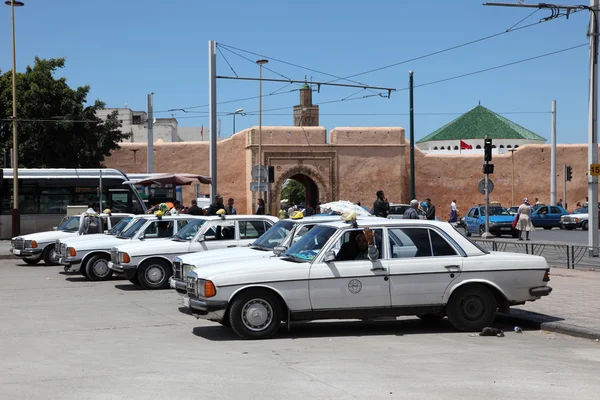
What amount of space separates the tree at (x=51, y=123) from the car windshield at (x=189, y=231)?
29.5 m

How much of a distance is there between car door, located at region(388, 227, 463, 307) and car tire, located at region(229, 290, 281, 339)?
1476 mm

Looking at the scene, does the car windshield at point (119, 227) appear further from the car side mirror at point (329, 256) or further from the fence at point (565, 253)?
the car side mirror at point (329, 256)

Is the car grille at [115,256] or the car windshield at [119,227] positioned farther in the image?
the car windshield at [119,227]

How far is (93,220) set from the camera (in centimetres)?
2211

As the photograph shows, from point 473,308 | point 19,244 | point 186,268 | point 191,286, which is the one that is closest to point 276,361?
point 191,286

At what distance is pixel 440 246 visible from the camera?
10961 millimetres

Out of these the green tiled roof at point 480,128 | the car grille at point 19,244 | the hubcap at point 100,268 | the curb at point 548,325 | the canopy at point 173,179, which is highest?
the green tiled roof at point 480,128

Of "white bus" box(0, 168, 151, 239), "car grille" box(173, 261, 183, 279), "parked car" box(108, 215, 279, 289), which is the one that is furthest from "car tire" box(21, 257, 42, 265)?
"car grille" box(173, 261, 183, 279)

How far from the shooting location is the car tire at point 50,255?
2312 centimetres

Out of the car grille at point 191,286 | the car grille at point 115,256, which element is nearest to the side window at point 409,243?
the car grille at point 191,286

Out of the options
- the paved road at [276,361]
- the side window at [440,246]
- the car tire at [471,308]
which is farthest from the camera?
the side window at [440,246]

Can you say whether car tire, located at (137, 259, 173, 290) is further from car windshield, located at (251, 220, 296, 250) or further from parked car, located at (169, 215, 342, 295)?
car windshield, located at (251, 220, 296, 250)

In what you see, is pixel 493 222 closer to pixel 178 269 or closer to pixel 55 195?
pixel 55 195

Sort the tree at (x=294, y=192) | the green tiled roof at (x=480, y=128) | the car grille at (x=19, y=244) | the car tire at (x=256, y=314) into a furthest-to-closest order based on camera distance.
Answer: the tree at (x=294, y=192) < the green tiled roof at (x=480, y=128) < the car grille at (x=19, y=244) < the car tire at (x=256, y=314)
